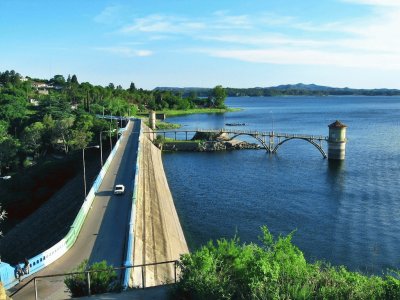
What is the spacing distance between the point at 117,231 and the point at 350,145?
78022 mm

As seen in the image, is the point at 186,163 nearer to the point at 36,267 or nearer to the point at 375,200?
the point at 375,200

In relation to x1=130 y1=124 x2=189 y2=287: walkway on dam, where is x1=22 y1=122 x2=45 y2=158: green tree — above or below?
above

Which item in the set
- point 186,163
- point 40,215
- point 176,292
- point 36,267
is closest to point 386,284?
point 176,292

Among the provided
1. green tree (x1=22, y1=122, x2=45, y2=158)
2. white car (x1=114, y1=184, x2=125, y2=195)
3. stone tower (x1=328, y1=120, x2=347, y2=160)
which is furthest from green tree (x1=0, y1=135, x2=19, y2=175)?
stone tower (x1=328, y1=120, x2=347, y2=160)

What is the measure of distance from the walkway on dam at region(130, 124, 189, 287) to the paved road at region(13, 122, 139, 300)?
116cm

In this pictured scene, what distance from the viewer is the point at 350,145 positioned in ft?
325

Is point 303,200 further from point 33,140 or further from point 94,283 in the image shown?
point 33,140

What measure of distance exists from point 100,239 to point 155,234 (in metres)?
5.91

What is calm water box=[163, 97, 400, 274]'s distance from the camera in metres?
38.8

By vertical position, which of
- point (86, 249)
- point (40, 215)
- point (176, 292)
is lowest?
point (40, 215)

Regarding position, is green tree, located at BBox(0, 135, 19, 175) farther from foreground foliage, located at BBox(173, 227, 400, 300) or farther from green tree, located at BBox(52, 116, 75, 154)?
foreground foliage, located at BBox(173, 227, 400, 300)

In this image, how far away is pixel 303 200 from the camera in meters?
52.8

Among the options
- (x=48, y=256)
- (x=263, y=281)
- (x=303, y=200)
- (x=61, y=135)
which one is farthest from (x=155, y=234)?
(x=61, y=135)

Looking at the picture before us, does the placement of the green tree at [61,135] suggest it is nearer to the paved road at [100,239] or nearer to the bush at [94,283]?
the paved road at [100,239]
